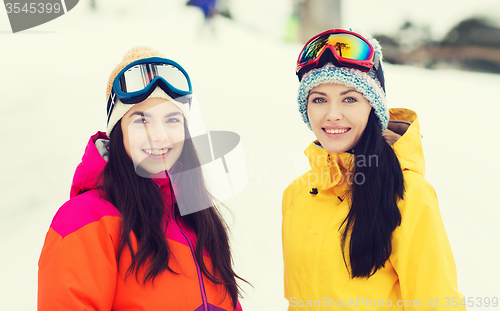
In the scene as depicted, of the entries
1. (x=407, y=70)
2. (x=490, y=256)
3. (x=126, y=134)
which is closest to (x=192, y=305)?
(x=126, y=134)

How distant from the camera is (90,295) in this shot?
126 centimetres

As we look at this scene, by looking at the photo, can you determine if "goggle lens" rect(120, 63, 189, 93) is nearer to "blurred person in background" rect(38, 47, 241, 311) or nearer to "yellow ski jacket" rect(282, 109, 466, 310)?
"blurred person in background" rect(38, 47, 241, 311)

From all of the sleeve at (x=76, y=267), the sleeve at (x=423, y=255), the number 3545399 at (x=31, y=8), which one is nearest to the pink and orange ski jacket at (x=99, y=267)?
the sleeve at (x=76, y=267)

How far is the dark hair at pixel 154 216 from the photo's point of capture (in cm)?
A: 145

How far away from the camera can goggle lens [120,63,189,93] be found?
1.59m

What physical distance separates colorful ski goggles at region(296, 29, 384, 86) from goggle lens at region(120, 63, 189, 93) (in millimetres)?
594

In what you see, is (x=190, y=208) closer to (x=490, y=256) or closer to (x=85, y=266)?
(x=85, y=266)

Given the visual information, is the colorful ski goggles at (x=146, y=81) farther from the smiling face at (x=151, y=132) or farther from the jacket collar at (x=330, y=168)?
the jacket collar at (x=330, y=168)

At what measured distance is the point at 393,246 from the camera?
145 centimetres

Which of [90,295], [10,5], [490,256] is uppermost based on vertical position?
[10,5]

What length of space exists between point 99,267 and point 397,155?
1.27 m

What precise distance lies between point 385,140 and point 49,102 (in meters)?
4.74

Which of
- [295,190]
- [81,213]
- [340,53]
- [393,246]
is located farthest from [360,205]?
[81,213]

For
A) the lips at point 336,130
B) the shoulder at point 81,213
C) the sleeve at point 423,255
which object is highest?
the lips at point 336,130
